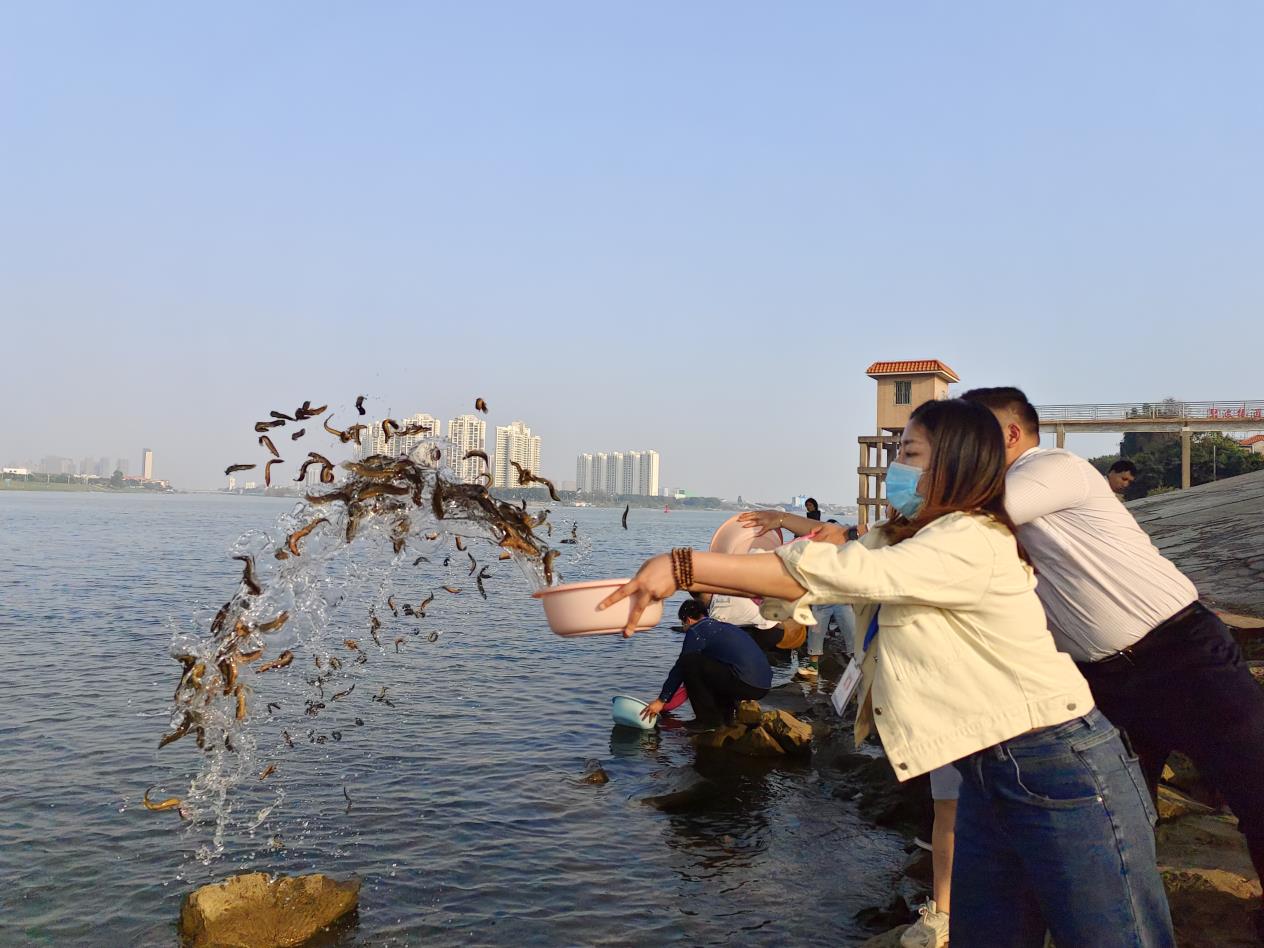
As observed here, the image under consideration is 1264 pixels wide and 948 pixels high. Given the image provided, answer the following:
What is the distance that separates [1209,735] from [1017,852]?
172 cm

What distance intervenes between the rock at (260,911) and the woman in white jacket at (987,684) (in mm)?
4716

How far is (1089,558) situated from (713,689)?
22.4ft

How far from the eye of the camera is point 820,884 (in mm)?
6902

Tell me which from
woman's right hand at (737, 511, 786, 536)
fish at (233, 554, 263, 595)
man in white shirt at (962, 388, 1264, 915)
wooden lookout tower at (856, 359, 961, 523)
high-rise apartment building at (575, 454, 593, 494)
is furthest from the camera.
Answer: high-rise apartment building at (575, 454, 593, 494)

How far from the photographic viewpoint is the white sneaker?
4.98 meters

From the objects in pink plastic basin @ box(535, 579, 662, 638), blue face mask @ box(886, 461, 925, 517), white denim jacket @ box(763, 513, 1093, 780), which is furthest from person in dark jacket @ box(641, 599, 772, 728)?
white denim jacket @ box(763, 513, 1093, 780)

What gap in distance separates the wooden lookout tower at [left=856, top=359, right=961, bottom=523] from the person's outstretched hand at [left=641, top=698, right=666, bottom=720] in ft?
97.2

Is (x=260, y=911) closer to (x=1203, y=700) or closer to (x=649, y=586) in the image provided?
(x=649, y=586)

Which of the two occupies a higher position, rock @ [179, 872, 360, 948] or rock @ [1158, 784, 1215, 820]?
rock @ [1158, 784, 1215, 820]

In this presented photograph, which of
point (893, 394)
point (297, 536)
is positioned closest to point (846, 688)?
point (297, 536)

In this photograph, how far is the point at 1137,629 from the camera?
13.3ft

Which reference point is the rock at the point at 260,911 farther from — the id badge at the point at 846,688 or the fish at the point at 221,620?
the id badge at the point at 846,688

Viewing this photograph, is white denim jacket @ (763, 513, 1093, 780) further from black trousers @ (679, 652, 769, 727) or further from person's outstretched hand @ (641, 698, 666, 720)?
person's outstretched hand @ (641, 698, 666, 720)

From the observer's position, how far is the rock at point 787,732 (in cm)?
1005
